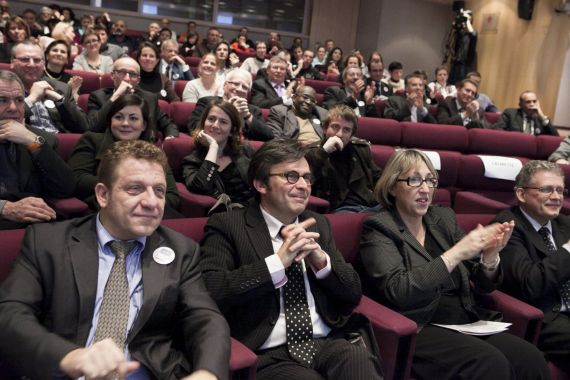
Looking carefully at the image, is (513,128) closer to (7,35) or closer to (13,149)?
(13,149)

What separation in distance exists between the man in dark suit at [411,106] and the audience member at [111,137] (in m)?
3.07

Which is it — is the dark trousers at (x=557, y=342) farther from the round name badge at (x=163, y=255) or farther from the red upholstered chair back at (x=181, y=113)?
the red upholstered chair back at (x=181, y=113)

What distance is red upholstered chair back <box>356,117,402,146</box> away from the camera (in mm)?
4215

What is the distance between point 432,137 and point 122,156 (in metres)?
3.28

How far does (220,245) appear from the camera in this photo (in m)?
1.68

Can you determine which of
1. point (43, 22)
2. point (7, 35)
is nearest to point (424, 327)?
point (7, 35)

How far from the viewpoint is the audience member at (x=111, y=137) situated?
2.33 m

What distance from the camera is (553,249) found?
7.33ft

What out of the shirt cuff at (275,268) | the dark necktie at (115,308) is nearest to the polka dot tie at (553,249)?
the shirt cuff at (275,268)

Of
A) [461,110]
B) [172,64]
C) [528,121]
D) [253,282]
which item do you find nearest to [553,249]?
[253,282]

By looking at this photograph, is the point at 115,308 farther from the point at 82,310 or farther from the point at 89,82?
the point at 89,82

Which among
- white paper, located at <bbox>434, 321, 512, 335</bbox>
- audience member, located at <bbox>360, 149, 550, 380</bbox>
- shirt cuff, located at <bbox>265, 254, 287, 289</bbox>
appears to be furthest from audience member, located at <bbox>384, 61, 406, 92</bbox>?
shirt cuff, located at <bbox>265, 254, 287, 289</bbox>

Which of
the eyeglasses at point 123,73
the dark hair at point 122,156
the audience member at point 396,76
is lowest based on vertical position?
the dark hair at point 122,156

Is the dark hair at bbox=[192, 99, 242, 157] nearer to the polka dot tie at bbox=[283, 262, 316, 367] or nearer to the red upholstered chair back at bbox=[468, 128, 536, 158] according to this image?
the polka dot tie at bbox=[283, 262, 316, 367]
